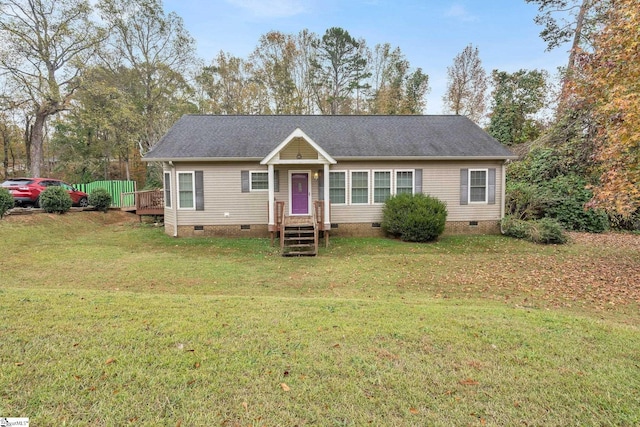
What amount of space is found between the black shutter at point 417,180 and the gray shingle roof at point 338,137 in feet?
2.29

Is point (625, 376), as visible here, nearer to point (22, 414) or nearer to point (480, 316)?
point (480, 316)

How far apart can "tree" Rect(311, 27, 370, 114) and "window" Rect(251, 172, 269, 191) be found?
17.3 meters

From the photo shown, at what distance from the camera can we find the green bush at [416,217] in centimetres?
1108

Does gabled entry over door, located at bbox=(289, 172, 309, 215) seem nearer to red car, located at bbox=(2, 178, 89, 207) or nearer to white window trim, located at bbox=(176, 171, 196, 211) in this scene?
white window trim, located at bbox=(176, 171, 196, 211)

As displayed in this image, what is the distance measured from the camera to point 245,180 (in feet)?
39.5

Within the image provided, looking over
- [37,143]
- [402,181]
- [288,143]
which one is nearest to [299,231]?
[288,143]

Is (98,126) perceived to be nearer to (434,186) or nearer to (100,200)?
(100,200)

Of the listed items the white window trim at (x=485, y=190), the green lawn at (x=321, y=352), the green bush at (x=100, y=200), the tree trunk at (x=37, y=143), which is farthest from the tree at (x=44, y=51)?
the white window trim at (x=485, y=190)

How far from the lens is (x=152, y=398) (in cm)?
249

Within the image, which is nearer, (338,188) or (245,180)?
(245,180)

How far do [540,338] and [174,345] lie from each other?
4150 mm

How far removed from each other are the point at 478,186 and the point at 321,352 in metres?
11.4

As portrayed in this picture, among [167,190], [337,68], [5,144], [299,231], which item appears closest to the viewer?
[299,231]

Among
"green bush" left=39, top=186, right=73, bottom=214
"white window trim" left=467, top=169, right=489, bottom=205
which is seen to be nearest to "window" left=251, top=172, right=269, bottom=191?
"white window trim" left=467, top=169, right=489, bottom=205
